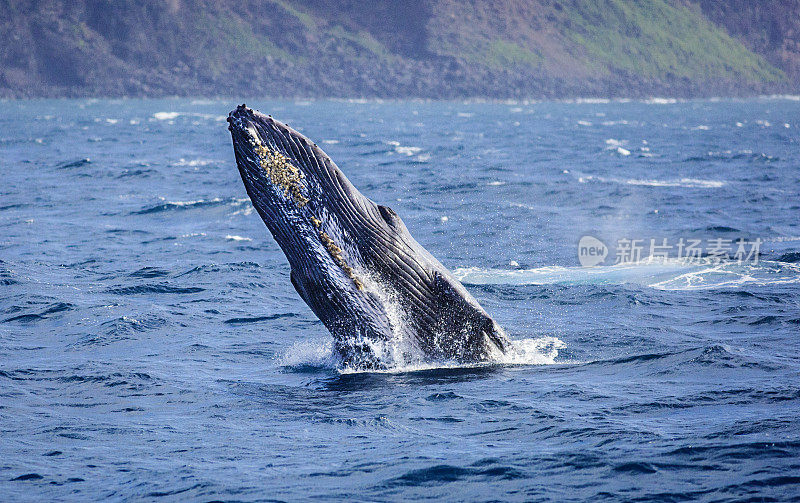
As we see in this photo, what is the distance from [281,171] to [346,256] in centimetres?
89

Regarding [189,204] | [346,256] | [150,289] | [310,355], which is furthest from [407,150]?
[346,256]

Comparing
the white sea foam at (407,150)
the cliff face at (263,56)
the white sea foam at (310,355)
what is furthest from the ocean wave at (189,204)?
the cliff face at (263,56)

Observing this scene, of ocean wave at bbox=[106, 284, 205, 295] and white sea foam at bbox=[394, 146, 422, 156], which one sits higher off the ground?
white sea foam at bbox=[394, 146, 422, 156]

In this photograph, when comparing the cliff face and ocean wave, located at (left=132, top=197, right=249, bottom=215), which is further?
the cliff face

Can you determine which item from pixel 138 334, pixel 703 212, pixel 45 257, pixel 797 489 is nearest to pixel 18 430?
pixel 138 334

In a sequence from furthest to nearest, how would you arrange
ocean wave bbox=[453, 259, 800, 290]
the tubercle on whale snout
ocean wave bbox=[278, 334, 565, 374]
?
ocean wave bbox=[453, 259, 800, 290] < ocean wave bbox=[278, 334, 565, 374] < the tubercle on whale snout

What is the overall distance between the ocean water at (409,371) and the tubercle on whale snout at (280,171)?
68.1 inches

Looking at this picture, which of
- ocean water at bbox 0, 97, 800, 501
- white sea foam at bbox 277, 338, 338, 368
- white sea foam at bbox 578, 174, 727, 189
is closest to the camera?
ocean water at bbox 0, 97, 800, 501

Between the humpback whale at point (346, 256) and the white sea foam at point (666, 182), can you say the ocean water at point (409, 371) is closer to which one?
the humpback whale at point (346, 256)

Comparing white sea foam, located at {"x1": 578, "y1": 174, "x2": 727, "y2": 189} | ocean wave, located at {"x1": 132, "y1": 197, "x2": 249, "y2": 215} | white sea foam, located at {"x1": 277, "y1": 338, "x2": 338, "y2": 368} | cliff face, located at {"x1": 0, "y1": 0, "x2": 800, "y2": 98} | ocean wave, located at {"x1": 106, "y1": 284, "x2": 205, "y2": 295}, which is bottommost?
white sea foam, located at {"x1": 277, "y1": 338, "x2": 338, "y2": 368}

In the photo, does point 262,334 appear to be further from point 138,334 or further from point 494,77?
point 494,77

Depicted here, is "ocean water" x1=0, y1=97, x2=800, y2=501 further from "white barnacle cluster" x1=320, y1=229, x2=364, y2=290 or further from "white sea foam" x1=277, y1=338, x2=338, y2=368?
"white barnacle cluster" x1=320, y1=229, x2=364, y2=290

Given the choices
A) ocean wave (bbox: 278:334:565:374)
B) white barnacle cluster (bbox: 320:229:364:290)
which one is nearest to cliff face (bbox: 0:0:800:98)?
ocean wave (bbox: 278:334:565:374)

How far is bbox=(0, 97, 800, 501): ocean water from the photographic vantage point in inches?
253
